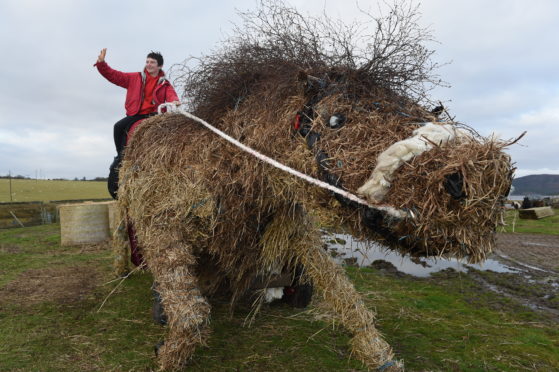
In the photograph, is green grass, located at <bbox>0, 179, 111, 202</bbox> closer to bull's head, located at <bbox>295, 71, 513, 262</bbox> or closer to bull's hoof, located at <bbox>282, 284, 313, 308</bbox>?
bull's hoof, located at <bbox>282, 284, 313, 308</bbox>

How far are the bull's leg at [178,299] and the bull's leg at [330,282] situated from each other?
2.11ft

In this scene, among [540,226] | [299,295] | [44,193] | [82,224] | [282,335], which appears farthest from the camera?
[44,193]

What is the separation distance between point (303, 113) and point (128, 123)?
3107 mm

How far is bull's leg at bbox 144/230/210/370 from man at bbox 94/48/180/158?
7.51 feet

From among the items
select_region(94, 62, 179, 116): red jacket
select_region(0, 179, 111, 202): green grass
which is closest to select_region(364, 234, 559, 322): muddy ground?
select_region(94, 62, 179, 116): red jacket

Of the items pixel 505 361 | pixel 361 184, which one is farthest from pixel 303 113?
pixel 505 361

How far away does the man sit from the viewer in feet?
15.7

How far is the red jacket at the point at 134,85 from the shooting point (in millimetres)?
4781

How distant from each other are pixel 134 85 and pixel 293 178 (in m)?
3.25

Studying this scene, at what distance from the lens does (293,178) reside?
2500 millimetres

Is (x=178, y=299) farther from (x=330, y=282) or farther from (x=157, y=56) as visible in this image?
(x=157, y=56)

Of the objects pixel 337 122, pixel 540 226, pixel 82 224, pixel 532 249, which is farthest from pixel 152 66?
pixel 540 226

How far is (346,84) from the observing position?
2.42 m

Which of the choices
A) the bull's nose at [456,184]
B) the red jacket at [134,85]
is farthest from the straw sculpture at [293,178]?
the red jacket at [134,85]
